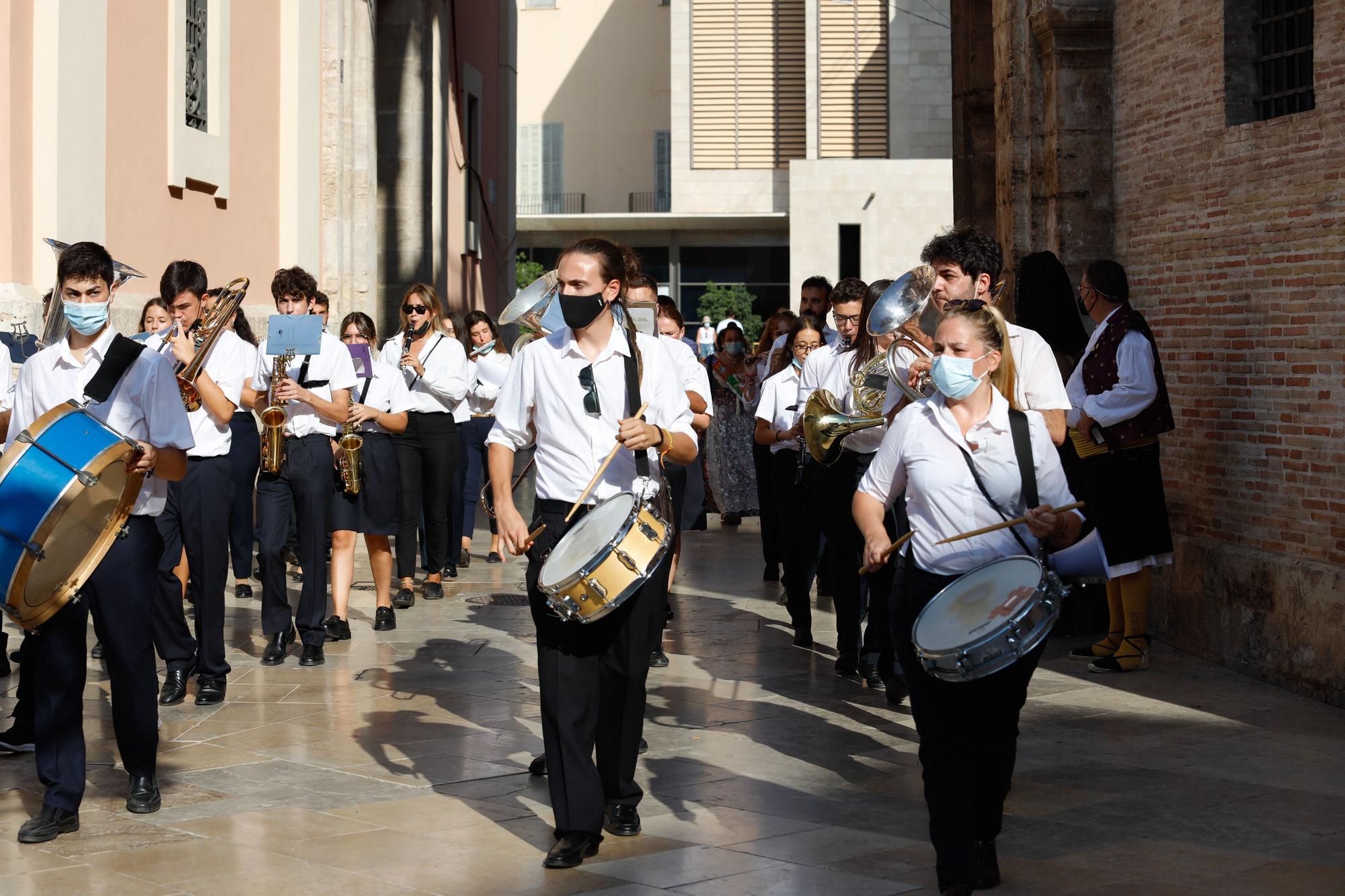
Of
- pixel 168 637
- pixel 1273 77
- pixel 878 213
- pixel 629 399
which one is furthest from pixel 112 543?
pixel 878 213

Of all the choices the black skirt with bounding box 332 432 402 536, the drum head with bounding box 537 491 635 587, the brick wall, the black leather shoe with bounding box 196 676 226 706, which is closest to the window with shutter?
the brick wall

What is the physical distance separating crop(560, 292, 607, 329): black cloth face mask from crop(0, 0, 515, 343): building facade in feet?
19.0

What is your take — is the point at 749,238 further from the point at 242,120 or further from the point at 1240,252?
the point at 1240,252

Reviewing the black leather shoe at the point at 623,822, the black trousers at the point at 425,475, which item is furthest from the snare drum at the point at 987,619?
the black trousers at the point at 425,475

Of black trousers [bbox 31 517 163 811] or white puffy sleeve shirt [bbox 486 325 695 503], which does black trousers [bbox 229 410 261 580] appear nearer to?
black trousers [bbox 31 517 163 811]

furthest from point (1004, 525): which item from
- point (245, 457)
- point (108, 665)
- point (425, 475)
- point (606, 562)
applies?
point (425, 475)

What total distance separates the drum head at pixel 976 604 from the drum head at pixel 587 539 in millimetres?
1031

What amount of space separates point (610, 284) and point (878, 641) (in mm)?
3273

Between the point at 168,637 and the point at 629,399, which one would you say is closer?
the point at 629,399

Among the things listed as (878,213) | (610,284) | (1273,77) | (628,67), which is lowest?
(610,284)

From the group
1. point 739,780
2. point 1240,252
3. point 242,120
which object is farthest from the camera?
point 242,120

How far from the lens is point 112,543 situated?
19.6 feet

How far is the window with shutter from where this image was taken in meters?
48.3

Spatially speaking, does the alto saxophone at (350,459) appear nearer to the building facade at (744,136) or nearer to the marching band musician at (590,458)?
the marching band musician at (590,458)
